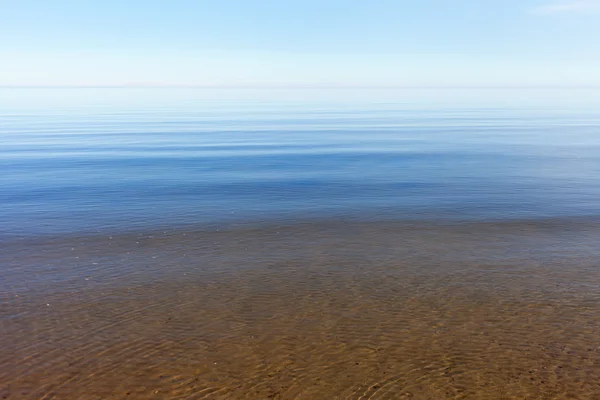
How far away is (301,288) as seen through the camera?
14922mm

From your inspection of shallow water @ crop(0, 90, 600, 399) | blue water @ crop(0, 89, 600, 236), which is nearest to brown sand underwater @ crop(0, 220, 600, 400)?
shallow water @ crop(0, 90, 600, 399)

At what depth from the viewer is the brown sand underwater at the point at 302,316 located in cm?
1012

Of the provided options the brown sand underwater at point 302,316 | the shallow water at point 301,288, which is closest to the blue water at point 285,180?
the shallow water at point 301,288

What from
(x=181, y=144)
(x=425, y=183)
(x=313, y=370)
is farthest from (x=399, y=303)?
(x=181, y=144)

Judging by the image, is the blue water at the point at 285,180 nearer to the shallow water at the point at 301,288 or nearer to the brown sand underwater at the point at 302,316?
the shallow water at the point at 301,288

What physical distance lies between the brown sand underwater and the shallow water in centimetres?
6

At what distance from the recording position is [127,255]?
1777cm

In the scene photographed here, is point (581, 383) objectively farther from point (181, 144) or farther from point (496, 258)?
point (181, 144)

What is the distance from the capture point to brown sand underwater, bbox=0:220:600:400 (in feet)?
33.2

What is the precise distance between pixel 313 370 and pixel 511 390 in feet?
12.8

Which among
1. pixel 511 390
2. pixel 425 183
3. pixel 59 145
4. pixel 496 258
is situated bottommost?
pixel 511 390

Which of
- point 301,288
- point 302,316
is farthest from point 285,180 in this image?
point 302,316

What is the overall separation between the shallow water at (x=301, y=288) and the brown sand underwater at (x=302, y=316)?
0.18 feet

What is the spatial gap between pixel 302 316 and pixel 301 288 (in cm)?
188
